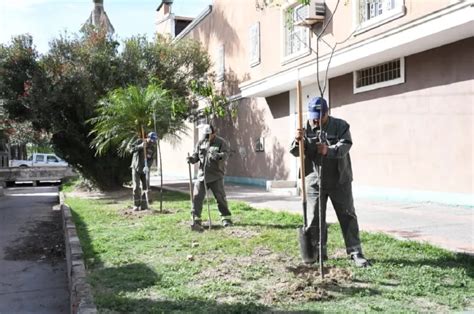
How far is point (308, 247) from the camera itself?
567 cm

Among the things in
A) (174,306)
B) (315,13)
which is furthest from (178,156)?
(174,306)

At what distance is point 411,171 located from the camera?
1142 centimetres

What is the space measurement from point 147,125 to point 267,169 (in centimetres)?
600

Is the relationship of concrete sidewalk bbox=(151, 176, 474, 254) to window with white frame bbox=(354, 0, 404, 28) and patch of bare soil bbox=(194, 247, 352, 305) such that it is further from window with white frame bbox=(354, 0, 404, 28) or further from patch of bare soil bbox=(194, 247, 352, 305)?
window with white frame bbox=(354, 0, 404, 28)

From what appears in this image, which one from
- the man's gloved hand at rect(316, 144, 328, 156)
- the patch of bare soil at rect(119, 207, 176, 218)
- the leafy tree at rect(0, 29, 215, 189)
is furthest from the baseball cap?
the leafy tree at rect(0, 29, 215, 189)

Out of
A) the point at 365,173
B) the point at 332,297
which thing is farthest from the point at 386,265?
the point at 365,173

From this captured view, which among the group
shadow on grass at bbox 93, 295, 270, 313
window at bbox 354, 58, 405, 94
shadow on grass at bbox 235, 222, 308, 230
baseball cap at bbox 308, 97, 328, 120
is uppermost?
window at bbox 354, 58, 405, 94

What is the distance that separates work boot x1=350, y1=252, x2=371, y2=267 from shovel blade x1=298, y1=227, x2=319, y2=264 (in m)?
0.41

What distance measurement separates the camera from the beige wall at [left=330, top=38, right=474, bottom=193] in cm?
1008

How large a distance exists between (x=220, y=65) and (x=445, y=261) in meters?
16.9

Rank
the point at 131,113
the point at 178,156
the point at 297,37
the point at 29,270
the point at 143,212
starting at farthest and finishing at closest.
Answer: the point at 178,156
the point at 297,37
the point at 131,113
the point at 143,212
the point at 29,270

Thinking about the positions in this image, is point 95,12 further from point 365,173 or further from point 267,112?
point 365,173

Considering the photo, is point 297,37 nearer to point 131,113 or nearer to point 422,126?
point 422,126

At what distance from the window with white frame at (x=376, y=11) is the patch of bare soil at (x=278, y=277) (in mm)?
7140
